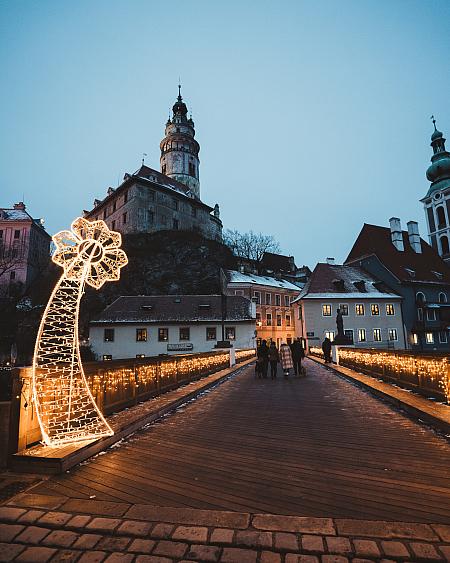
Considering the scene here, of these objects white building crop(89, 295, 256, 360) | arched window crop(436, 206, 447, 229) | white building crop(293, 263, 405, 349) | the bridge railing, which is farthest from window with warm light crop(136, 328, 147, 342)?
arched window crop(436, 206, 447, 229)

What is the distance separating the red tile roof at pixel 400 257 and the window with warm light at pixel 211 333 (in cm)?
2567

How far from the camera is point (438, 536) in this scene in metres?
2.75

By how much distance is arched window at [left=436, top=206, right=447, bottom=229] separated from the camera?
6481 cm

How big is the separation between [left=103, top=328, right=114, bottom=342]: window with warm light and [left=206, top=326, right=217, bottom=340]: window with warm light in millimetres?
10886

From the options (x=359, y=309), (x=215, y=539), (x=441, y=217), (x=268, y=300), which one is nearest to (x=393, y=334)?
(x=359, y=309)

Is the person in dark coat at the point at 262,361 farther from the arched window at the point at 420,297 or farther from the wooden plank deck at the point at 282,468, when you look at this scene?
the arched window at the point at 420,297

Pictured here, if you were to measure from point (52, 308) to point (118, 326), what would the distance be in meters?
34.1

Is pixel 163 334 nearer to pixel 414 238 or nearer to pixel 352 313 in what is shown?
pixel 352 313

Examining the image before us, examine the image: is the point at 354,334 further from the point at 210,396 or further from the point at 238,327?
the point at 210,396

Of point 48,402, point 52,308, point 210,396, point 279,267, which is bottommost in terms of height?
point 210,396

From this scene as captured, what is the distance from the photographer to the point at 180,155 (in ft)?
269

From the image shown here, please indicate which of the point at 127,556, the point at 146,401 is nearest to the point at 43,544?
the point at 127,556

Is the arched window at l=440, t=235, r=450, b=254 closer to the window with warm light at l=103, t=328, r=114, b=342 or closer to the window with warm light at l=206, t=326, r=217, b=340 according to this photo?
the window with warm light at l=206, t=326, r=217, b=340

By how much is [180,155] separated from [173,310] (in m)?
54.8
